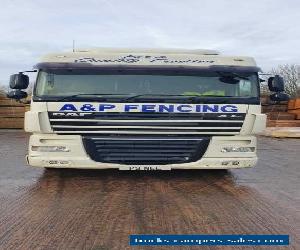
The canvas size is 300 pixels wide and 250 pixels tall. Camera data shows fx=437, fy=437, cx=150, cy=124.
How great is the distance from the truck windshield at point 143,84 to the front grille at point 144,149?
671 mm

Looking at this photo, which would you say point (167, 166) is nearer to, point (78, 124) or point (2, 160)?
point (78, 124)

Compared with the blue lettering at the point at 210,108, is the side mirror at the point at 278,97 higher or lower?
higher

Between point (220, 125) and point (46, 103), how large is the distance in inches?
102

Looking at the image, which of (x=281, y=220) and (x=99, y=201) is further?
(x=99, y=201)

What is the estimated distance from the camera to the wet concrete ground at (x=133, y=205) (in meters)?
4.06

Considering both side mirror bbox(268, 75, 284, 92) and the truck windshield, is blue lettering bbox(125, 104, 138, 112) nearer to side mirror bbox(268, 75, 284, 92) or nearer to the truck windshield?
the truck windshield

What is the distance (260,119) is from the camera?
6.61 meters

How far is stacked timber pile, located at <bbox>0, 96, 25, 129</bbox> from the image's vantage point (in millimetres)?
21703

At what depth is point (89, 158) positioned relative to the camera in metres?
6.46

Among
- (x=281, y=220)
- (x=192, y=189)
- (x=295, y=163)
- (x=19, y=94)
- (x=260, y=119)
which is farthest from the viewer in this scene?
(x=295, y=163)

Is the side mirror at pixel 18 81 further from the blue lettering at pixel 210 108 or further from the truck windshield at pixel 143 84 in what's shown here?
the blue lettering at pixel 210 108

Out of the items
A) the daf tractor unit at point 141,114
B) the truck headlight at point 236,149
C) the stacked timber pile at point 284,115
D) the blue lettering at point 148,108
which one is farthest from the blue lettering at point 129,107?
the stacked timber pile at point 284,115

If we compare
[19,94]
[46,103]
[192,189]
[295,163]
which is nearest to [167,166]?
[192,189]

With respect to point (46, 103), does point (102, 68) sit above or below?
above
